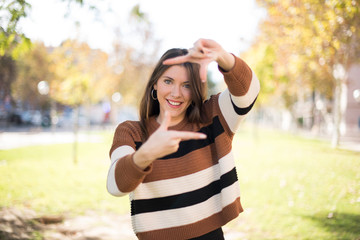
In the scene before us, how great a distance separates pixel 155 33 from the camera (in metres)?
31.0

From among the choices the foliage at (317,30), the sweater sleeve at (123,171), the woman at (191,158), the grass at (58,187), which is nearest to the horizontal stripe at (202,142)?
the woman at (191,158)

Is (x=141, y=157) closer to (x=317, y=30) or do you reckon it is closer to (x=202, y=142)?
(x=202, y=142)

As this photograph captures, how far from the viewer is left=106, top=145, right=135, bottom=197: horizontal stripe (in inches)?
62.4

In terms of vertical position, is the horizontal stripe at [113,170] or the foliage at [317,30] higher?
the foliage at [317,30]

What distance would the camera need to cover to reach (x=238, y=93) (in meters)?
1.84

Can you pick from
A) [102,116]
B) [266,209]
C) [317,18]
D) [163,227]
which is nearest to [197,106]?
[163,227]

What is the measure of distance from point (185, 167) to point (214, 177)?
0.24 meters

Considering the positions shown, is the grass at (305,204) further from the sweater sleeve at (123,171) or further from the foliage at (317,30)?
the sweater sleeve at (123,171)

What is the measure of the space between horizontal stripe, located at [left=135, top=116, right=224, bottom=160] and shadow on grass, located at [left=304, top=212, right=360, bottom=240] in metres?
2.76

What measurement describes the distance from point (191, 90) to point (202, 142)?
1.14ft

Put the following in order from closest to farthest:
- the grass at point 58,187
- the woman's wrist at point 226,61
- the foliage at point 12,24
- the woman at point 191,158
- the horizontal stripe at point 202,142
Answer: the woman's wrist at point 226,61
the woman at point 191,158
the horizontal stripe at point 202,142
the foliage at point 12,24
the grass at point 58,187

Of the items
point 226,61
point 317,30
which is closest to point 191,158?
point 226,61

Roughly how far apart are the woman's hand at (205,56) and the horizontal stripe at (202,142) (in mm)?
429

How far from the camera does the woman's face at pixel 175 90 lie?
1.99 metres
